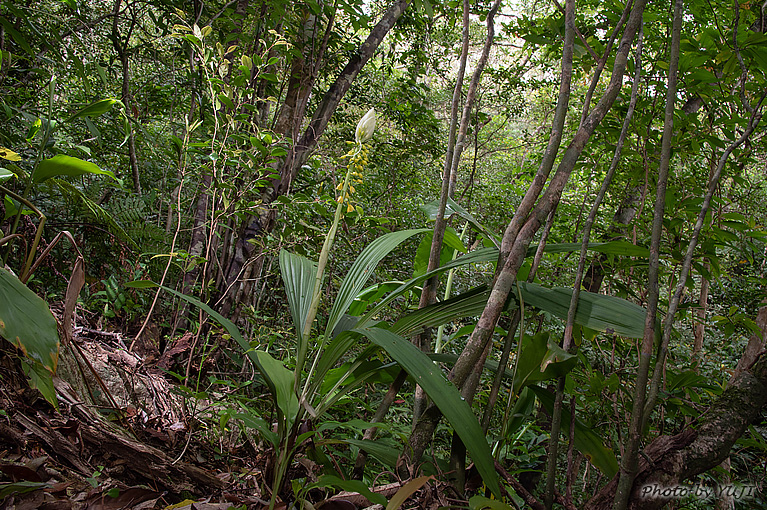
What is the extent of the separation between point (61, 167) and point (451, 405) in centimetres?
115

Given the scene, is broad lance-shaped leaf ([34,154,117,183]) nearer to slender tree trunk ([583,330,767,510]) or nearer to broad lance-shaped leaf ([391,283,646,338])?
broad lance-shaped leaf ([391,283,646,338])

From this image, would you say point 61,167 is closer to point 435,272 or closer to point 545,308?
point 435,272

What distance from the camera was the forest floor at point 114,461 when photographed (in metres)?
0.84

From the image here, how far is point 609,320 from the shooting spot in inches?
38.1

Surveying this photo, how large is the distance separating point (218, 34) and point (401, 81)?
56.8 inches

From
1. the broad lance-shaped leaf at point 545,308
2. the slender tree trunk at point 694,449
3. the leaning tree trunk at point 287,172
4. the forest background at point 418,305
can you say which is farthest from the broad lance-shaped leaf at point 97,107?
the slender tree trunk at point 694,449

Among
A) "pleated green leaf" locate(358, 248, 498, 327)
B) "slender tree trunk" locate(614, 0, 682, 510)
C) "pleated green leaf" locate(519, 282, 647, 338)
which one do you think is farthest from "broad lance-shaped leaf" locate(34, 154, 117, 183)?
"slender tree trunk" locate(614, 0, 682, 510)

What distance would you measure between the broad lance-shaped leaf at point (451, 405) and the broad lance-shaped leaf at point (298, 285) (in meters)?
0.36

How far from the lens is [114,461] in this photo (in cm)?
104

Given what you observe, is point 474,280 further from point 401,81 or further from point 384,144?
point 401,81

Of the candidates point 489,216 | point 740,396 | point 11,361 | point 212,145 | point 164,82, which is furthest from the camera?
point 489,216

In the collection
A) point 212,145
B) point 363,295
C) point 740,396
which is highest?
point 212,145

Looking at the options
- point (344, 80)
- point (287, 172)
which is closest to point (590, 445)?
point (287, 172)

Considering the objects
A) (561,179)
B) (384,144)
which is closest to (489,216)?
(384,144)
